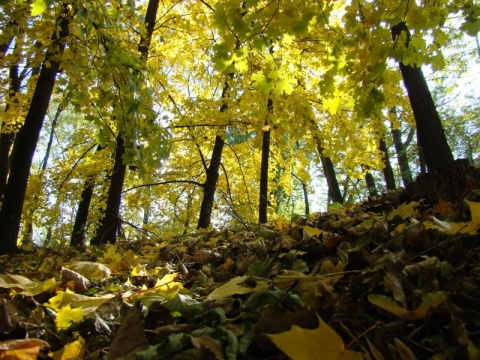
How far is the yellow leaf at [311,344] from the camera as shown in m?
0.64

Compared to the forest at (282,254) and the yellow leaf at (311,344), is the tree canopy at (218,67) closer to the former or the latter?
the forest at (282,254)

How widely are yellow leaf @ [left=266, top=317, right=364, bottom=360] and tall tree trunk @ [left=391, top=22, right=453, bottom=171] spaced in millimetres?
3292

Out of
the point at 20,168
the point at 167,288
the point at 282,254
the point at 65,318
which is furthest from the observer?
the point at 20,168

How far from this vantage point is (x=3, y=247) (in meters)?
4.44

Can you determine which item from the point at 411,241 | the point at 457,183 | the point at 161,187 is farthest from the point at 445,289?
the point at 161,187

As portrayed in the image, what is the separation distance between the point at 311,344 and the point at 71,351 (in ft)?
1.96

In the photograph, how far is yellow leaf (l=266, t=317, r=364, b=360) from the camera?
0.64m

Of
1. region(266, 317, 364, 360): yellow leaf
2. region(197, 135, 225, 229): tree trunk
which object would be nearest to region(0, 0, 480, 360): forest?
region(266, 317, 364, 360): yellow leaf

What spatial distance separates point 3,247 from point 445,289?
500 cm

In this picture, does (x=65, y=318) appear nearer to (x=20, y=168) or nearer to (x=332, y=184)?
(x=20, y=168)

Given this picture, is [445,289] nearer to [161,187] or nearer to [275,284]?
[275,284]

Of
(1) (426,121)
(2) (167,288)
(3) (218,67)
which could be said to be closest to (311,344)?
(2) (167,288)

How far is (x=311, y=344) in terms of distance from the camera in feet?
2.14

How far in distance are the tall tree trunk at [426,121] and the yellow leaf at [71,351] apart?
11.4 feet
